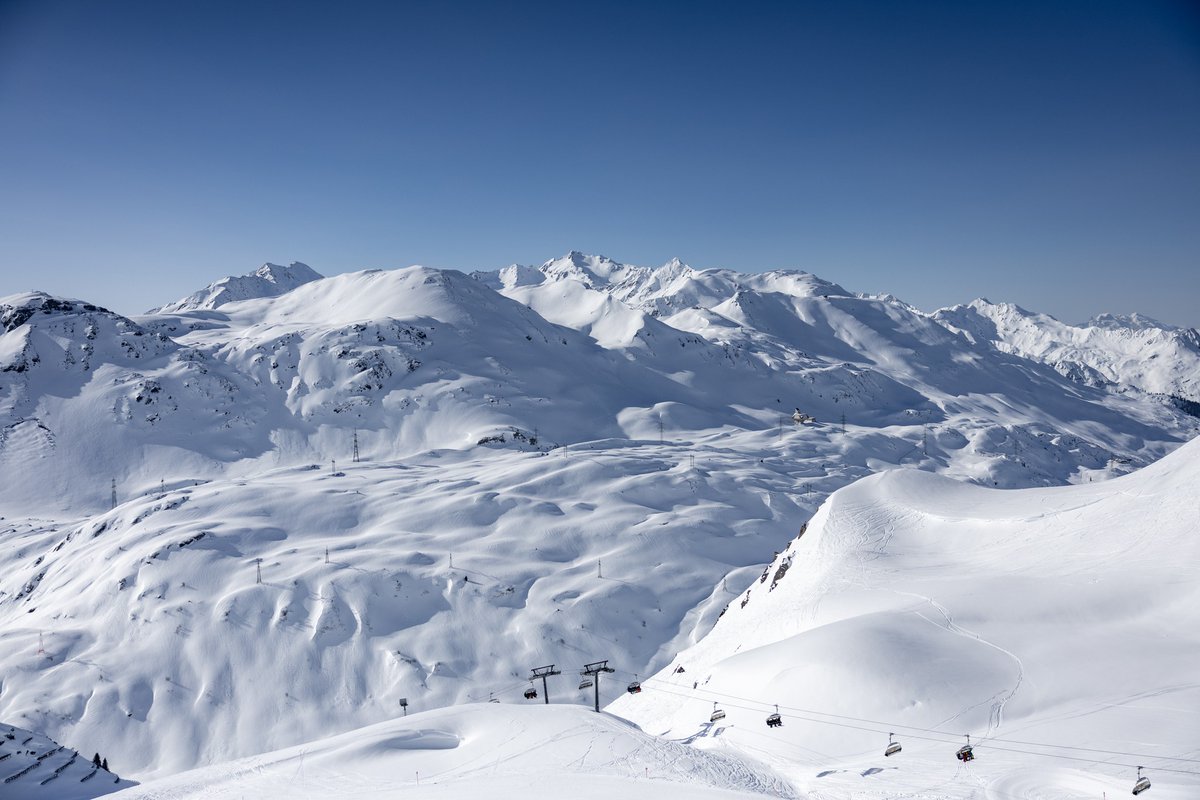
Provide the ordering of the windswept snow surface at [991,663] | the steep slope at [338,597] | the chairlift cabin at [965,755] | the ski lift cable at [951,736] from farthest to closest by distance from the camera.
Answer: the steep slope at [338,597], the chairlift cabin at [965,755], the windswept snow surface at [991,663], the ski lift cable at [951,736]

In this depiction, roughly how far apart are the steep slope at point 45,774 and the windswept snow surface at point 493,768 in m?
12.5

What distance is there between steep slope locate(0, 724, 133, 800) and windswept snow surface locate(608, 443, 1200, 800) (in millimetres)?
40303

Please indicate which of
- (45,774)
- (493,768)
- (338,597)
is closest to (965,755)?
(493,768)

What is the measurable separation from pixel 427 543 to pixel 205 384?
432 ft

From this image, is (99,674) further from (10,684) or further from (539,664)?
(539,664)

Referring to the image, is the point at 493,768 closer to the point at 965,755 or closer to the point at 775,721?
the point at 775,721

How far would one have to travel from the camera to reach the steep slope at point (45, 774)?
41.8 m

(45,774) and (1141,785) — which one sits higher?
(1141,785)

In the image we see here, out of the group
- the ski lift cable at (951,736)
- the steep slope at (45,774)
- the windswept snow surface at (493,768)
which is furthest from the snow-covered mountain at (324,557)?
the ski lift cable at (951,736)

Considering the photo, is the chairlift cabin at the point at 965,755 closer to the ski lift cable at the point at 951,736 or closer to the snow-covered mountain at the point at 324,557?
the ski lift cable at the point at 951,736

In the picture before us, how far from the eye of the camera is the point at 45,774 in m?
44.8

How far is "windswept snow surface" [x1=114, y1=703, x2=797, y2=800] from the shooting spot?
29203mm

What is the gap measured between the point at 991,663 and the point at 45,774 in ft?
209

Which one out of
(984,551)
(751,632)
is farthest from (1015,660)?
(751,632)
